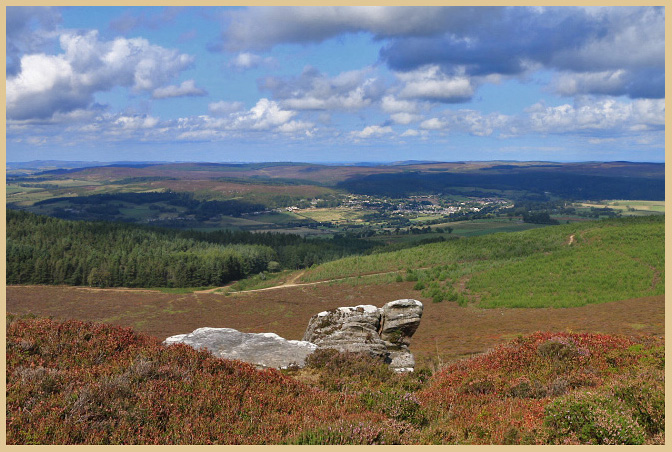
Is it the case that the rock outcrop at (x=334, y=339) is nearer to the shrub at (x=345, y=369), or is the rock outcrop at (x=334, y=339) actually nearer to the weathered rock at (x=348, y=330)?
the weathered rock at (x=348, y=330)

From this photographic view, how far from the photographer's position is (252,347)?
1424cm

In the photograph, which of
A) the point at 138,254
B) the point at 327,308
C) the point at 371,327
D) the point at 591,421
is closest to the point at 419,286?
the point at 327,308

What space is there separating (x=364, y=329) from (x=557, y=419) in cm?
1089

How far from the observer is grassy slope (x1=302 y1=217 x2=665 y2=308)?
117 ft

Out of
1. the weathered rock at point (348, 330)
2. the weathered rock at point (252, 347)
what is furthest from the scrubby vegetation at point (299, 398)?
the weathered rock at point (348, 330)

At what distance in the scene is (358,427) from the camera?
263 inches

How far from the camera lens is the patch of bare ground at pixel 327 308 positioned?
20.8m

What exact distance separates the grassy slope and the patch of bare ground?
3.43 metres

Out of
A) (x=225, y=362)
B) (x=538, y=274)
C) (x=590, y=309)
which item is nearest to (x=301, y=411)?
(x=225, y=362)

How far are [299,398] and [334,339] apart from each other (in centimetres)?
789

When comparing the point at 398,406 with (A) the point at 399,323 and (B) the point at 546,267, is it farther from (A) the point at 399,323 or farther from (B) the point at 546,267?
(B) the point at 546,267

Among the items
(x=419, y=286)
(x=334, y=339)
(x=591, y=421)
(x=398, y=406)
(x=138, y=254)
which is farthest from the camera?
(x=138, y=254)

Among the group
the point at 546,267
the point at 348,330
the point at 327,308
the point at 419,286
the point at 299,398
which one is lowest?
the point at 327,308

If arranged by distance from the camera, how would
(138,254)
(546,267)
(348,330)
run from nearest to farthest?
(348,330)
(546,267)
(138,254)
